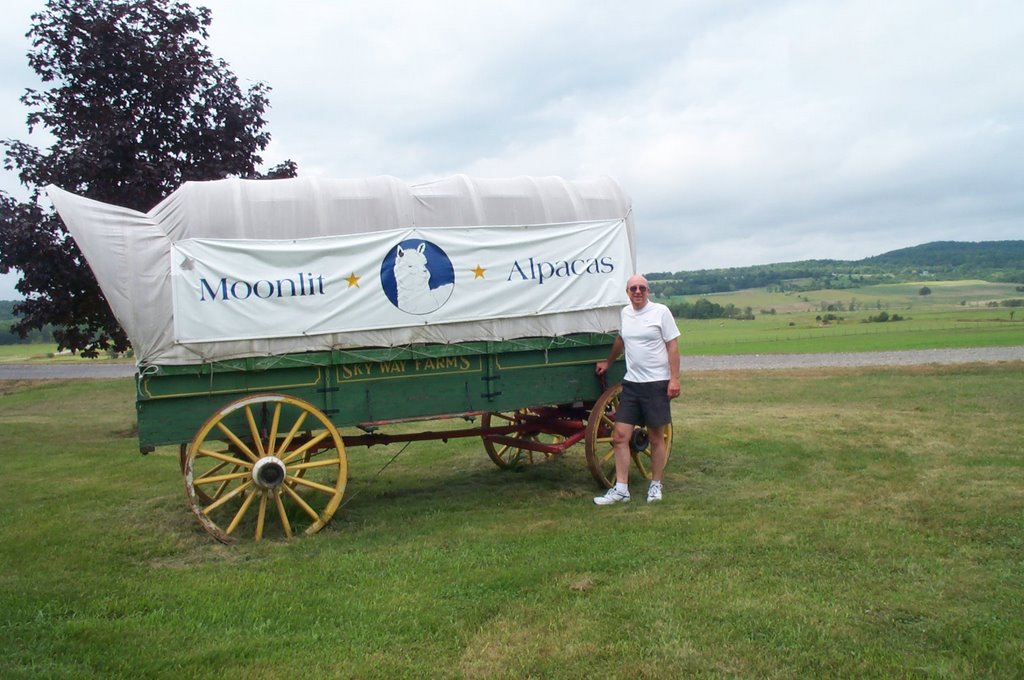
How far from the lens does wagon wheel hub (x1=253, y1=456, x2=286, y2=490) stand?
662cm

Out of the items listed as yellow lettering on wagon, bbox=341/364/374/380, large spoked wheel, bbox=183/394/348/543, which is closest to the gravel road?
yellow lettering on wagon, bbox=341/364/374/380

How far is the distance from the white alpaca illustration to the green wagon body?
1.23 ft

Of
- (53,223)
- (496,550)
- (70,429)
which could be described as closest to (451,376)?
(496,550)

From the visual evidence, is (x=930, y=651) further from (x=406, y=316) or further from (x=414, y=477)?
(x=414, y=477)

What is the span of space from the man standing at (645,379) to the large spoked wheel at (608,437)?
362 mm

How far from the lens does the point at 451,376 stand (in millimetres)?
7461

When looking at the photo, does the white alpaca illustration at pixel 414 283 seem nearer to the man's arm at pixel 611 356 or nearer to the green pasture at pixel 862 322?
the man's arm at pixel 611 356

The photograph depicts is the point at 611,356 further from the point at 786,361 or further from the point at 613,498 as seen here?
the point at 786,361

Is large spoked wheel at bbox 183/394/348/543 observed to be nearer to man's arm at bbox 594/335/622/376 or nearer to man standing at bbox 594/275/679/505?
man standing at bbox 594/275/679/505

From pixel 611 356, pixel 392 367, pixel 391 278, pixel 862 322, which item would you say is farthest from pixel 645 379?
pixel 862 322

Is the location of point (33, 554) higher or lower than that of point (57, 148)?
lower

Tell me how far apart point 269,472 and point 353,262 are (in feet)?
6.25

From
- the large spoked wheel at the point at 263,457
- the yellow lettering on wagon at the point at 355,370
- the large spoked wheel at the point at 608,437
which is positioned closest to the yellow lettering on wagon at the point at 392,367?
the yellow lettering on wagon at the point at 355,370

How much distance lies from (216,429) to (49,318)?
7879mm
